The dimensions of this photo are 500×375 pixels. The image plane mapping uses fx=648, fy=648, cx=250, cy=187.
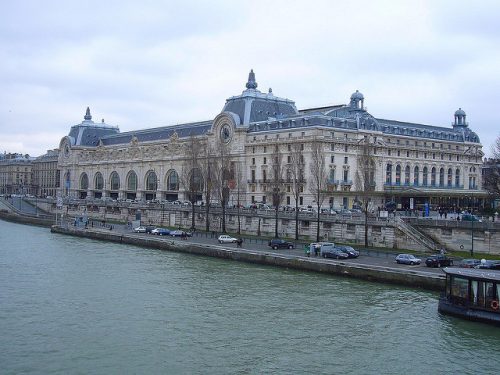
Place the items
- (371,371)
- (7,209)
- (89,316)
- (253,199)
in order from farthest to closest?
1. (7,209)
2. (253,199)
3. (89,316)
4. (371,371)

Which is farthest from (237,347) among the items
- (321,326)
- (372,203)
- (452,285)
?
(372,203)

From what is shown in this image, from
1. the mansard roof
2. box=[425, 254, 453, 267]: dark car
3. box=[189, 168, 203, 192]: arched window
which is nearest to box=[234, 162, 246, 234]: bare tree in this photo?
box=[189, 168, 203, 192]: arched window

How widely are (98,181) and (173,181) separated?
32349 millimetres

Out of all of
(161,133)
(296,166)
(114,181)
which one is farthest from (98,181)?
(296,166)

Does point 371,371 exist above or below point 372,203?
below

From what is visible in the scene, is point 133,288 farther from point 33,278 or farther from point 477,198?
point 477,198

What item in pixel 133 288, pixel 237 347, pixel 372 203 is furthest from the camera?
pixel 372 203

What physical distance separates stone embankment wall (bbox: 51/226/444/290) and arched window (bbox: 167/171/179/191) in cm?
3769

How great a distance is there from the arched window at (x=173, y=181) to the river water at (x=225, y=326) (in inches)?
2410

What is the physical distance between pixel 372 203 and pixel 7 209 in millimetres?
76331

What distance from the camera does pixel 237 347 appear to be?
1126 inches

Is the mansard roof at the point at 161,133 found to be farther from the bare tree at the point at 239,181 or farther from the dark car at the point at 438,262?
the dark car at the point at 438,262

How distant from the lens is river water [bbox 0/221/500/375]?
26.5 m

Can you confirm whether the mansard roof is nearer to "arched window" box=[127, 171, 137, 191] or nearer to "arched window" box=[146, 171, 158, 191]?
"arched window" box=[146, 171, 158, 191]
